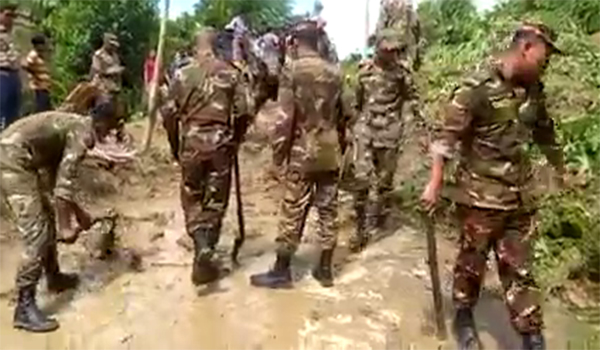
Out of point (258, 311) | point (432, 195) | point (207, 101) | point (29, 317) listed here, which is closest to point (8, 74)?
point (207, 101)

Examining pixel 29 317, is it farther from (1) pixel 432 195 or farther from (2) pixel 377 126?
(2) pixel 377 126

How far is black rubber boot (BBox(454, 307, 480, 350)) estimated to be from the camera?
21.1 feet

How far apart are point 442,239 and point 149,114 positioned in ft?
20.8

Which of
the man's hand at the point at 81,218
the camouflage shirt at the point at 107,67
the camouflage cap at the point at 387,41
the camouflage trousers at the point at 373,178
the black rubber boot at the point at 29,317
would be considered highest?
the camouflage cap at the point at 387,41

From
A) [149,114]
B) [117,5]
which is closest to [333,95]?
[149,114]

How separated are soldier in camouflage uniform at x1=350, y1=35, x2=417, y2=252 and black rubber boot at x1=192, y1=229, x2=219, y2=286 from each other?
4.84ft

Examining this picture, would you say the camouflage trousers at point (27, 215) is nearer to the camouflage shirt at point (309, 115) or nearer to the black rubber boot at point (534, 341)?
the camouflage shirt at point (309, 115)

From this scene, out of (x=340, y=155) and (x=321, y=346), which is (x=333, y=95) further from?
(x=321, y=346)

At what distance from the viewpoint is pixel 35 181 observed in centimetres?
696

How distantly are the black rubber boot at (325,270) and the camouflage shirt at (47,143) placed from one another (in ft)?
6.37

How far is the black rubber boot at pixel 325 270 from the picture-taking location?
7.70m

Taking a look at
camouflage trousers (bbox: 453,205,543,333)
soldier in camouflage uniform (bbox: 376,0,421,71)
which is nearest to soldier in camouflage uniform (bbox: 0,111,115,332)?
camouflage trousers (bbox: 453,205,543,333)

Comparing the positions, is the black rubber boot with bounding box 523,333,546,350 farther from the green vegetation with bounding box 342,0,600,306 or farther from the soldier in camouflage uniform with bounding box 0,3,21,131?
the soldier in camouflage uniform with bounding box 0,3,21,131

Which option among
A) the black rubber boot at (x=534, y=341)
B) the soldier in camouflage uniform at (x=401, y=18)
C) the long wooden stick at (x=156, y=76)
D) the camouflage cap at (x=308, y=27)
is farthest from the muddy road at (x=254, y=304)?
the long wooden stick at (x=156, y=76)
